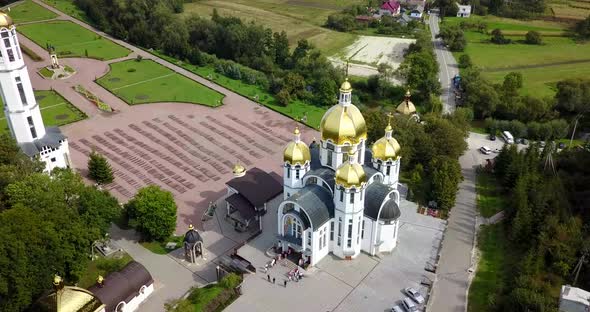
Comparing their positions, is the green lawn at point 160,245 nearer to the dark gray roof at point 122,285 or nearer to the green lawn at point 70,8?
the dark gray roof at point 122,285

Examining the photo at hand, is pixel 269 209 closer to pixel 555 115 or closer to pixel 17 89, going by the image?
pixel 17 89

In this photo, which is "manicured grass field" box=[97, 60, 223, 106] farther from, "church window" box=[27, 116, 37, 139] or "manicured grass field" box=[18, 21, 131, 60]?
"church window" box=[27, 116, 37, 139]

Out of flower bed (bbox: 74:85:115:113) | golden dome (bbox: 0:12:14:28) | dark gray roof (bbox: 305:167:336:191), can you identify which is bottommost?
flower bed (bbox: 74:85:115:113)

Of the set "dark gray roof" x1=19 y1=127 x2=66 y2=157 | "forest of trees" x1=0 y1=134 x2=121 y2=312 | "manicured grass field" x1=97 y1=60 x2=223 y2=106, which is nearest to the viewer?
"forest of trees" x1=0 y1=134 x2=121 y2=312

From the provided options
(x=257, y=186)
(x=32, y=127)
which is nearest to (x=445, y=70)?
(x=257, y=186)

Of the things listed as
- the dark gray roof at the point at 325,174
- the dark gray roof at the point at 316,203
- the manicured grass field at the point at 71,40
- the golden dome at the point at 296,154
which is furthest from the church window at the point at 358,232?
the manicured grass field at the point at 71,40

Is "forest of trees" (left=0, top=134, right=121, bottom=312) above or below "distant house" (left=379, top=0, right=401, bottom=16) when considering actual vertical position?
above

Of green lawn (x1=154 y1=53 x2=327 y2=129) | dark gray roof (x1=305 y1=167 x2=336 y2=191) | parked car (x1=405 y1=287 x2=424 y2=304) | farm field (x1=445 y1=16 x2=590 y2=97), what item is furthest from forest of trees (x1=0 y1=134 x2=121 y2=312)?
farm field (x1=445 y1=16 x2=590 y2=97)

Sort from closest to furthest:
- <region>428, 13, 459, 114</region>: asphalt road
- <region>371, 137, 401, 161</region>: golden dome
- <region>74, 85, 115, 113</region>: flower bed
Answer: <region>371, 137, 401, 161</region>: golden dome
<region>74, 85, 115, 113</region>: flower bed
<region>428, 13, 459, 114</region>: asphalt road
